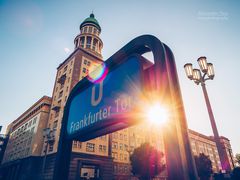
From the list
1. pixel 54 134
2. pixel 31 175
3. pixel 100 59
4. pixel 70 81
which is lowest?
pixel 31 175

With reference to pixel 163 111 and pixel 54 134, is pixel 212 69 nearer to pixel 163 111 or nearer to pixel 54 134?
pixel 163 111

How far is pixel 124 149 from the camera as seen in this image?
35.3 meters

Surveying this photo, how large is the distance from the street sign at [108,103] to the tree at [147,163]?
82.1ft

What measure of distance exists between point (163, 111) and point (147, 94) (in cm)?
24

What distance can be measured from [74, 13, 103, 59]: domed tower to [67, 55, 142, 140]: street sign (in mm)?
36820

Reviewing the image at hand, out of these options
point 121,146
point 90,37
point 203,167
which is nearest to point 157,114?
point 121,146

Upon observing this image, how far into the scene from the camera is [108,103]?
1.99 metres

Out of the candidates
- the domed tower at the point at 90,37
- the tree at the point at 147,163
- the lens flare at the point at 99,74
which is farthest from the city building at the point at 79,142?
the lens flare at the point at 99,74

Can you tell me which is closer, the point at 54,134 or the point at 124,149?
the point at 54,134

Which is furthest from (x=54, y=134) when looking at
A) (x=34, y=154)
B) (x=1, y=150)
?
(x=1, y=150)

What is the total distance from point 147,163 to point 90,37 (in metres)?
31.4

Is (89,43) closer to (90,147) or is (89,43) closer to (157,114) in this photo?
(90,147)

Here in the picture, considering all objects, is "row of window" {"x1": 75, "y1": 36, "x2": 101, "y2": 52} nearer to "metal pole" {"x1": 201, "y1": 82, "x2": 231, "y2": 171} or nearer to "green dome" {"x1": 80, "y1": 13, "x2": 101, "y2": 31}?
"green dome" {"x1": 80, "y1": 13, "x2": 101, "y2": 31}

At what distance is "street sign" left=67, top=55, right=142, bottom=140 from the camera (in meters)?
1.66
